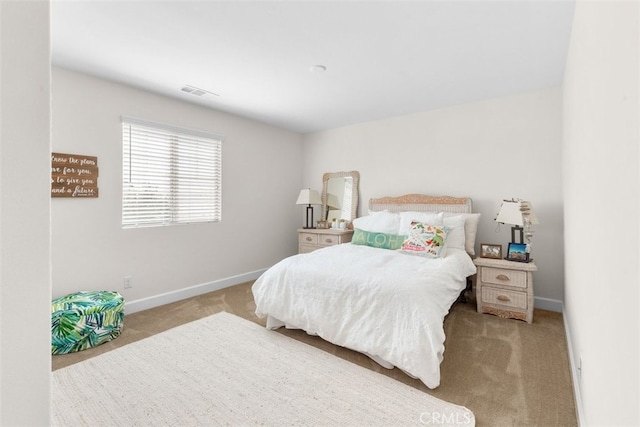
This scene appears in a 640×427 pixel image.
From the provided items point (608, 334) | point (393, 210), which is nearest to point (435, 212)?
point (393, 210)

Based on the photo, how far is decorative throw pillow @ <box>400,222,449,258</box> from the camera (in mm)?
2973

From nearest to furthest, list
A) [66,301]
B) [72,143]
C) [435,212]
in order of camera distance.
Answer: [66,301] < [72,143] < [435,212]

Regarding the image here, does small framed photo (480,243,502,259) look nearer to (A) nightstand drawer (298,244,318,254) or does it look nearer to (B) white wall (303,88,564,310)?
(B) white wall (303,88,564,310)

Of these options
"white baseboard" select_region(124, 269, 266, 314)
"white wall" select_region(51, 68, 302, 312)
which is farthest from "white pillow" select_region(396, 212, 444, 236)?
"white baseboard" select_region(124, 269, 266, 314)

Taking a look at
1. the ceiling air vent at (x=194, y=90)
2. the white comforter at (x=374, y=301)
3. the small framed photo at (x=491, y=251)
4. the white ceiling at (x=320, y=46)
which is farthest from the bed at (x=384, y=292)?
the ceiling air vent at (x=194, y=90)

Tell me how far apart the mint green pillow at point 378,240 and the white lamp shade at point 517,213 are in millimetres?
1041

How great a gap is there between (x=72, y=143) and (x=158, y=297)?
180 centimetres

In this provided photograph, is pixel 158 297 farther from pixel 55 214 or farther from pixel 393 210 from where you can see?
pixel 393 210

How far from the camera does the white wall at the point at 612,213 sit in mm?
691

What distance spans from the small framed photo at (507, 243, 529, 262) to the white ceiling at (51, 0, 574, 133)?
168cm

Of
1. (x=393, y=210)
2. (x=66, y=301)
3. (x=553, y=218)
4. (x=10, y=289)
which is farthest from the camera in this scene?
(x=393, y=210)

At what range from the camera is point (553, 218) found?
3240 millimetres

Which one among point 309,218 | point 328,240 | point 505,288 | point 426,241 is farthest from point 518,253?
point 309,218

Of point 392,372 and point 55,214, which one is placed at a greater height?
point 55,214
